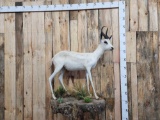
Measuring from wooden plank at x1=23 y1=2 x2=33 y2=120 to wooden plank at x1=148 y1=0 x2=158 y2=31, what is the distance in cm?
84

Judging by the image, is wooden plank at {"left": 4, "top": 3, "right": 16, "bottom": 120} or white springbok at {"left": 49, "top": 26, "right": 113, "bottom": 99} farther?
wooden plank at {"left": 4, "top": 3, "right": 16, "bottom": 120}

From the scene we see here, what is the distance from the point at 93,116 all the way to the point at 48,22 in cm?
73

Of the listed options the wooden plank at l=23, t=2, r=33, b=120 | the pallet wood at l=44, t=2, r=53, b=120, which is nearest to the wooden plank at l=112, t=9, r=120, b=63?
the pallet wood at l=44, t=2, r=53, b=120

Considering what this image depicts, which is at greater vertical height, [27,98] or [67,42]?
[67,42]

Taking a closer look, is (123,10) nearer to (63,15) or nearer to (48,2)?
(63,15)

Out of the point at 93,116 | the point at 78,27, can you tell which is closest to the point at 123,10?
the point at 78,27

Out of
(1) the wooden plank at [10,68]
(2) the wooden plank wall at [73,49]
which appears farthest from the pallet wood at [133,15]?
(1) the wooden plank at [10,68]

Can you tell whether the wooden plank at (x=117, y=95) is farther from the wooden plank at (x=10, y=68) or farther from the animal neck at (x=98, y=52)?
the wooden plank at (x=10, y=68)

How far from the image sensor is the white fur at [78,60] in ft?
4.53

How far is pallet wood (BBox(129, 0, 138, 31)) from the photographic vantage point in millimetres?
1478

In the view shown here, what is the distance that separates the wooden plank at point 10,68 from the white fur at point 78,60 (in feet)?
1.04

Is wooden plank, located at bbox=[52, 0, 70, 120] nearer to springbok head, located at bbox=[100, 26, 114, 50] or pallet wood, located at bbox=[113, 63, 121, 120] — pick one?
springbok head, located at bbox=[100, 26, 114, 50]

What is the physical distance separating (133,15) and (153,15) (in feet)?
0.44

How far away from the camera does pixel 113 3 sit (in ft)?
4.87
